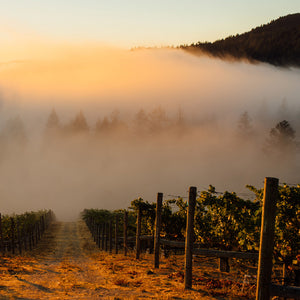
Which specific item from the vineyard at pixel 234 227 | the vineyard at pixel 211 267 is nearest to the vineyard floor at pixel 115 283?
the vineyard at pixel 211 267

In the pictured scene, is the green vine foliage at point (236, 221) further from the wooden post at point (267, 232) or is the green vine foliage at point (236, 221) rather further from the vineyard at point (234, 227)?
the wooden post at point (267, 232)

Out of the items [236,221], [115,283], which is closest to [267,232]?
[236,221]

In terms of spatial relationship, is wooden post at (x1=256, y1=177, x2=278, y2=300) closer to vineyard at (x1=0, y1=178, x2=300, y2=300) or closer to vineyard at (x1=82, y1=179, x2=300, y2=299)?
vineyard at (x1=0, y1=178, x2=300, y2=300)

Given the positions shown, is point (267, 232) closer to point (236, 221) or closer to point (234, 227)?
point (236, 221)

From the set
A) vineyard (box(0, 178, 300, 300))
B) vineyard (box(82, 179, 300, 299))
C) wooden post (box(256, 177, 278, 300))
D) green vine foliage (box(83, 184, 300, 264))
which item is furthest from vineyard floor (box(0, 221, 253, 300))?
wooden post (box(256, 177, 278, 300))

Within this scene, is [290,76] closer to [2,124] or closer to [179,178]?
[179,178]

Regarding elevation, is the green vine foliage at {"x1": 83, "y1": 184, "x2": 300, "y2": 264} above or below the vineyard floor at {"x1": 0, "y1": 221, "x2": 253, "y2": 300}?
above

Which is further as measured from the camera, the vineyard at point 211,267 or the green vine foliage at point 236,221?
the green vine foliage at point 236,221

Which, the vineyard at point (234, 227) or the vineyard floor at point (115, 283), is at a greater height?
the vineyard at point (234, 227)

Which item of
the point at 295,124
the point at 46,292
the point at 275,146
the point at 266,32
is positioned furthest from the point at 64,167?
the point at 46,292

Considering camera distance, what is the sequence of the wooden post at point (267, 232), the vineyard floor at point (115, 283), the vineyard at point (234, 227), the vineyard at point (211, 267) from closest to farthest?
the wooden post at point (267, 232), the vineyard at point (211, 267), the vineyard at point (234, 227), the vineyard floor at point (115, 283)

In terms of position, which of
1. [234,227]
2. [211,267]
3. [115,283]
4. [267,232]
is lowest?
[211,267]

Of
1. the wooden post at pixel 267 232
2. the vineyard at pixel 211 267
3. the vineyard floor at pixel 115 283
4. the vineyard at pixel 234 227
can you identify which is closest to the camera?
the wooden post at pixel 267 232

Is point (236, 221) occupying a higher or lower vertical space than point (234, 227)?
higher
